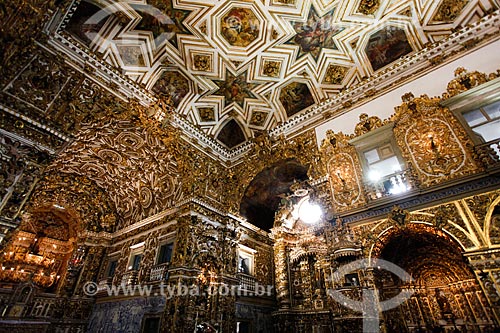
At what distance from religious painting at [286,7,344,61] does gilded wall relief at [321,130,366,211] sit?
3.60 meters

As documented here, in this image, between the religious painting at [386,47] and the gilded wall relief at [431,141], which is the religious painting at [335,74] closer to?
the religious painting at [386,47]

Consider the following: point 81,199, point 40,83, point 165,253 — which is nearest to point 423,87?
point 165,253

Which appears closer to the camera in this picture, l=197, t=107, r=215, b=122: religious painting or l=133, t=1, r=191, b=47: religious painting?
l=133, t=1, r=191, b=47: religious painting

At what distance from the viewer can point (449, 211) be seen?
6.26 m

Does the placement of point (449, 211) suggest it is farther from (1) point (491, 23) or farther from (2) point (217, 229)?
(2) point (217, 229)

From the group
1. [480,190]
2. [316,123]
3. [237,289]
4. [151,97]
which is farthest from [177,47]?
[480,190]

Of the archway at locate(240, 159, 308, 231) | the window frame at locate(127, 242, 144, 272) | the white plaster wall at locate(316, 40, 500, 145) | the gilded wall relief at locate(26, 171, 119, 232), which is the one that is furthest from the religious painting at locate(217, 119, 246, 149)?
the gilded wall relief at locate(26, 171, 119, 232)

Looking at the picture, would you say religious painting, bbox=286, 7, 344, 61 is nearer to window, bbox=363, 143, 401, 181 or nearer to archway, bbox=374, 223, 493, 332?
window, bbox=363, 143, 401, 181

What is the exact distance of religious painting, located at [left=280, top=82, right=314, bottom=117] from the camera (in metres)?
11.3

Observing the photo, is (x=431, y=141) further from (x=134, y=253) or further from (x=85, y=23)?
(x=134, y=253)

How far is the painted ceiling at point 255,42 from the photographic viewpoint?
8492 millimetres

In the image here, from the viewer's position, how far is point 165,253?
10320mm

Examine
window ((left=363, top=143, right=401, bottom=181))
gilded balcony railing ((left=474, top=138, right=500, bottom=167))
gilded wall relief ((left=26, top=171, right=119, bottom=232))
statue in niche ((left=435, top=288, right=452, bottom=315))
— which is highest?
gilded wall relief ((left=26, top=171, right=119, bottom=232))

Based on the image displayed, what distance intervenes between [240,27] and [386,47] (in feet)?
19.0
